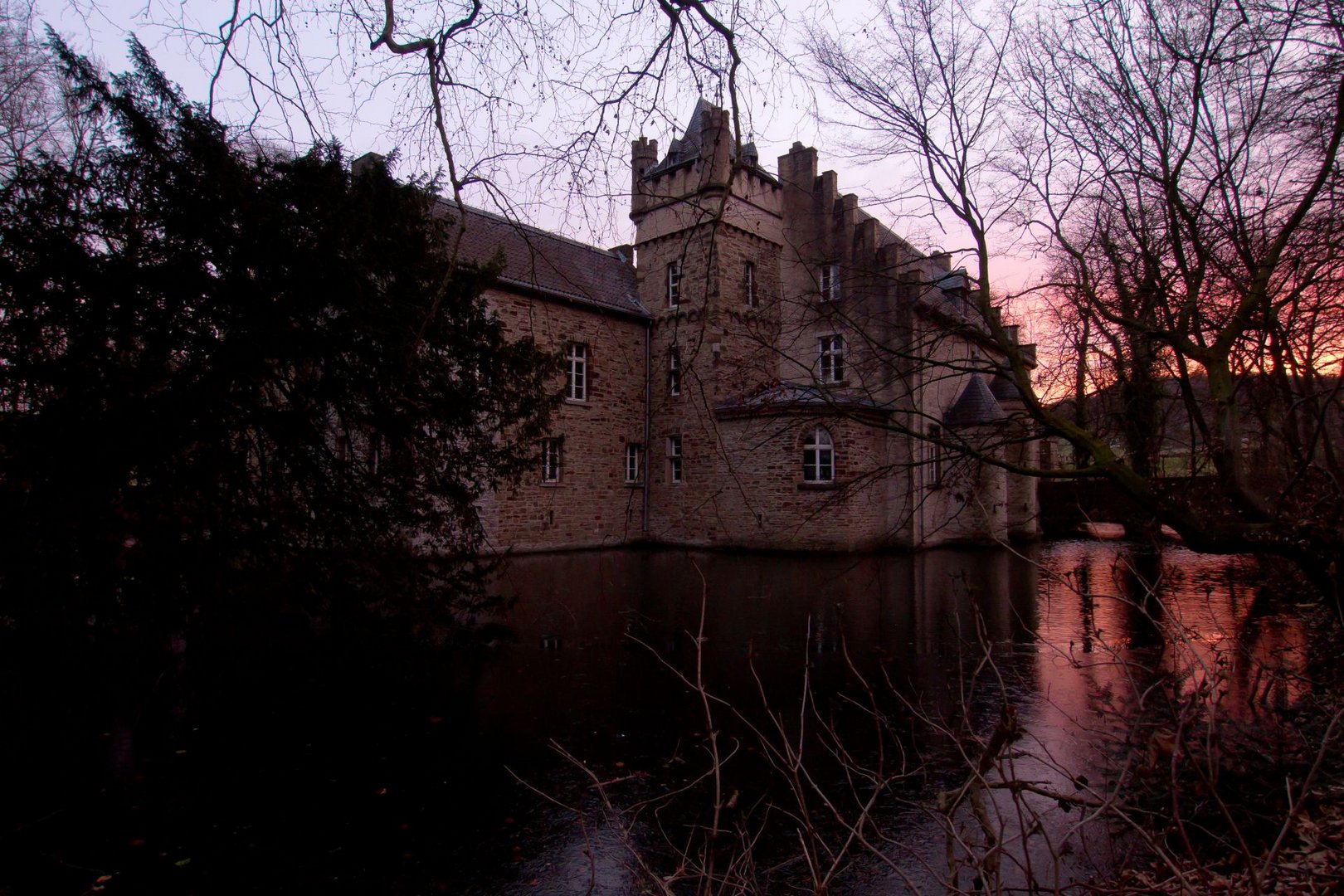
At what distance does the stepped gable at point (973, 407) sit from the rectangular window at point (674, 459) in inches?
293

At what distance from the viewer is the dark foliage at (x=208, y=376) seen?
5352mm

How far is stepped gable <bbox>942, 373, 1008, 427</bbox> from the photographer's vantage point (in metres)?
Answer: 22.4

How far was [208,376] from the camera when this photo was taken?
20.3 feet

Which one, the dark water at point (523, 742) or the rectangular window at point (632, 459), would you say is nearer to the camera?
the dark water at point (523, 742)

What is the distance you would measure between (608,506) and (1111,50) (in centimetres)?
1612

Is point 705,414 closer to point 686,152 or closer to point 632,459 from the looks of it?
point 632,459

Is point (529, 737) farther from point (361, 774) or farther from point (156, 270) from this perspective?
point (156, 270)

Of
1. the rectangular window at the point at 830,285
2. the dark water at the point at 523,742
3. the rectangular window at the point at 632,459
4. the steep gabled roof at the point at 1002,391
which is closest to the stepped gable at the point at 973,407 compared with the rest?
the steep gabled roof at the point at 1002,391

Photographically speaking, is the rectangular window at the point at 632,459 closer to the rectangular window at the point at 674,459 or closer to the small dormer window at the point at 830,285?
the rectangular window at the point at 674,459

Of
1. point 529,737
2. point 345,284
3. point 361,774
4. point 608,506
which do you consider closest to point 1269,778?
point 529,737

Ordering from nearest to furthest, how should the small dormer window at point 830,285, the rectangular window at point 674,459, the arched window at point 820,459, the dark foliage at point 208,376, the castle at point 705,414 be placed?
the dark foliage at point 208,376 < the small dormer window at point 830,285 < the castle at point 705,414 < the arched window at point 820,459 < the rectangular window at point 674,459

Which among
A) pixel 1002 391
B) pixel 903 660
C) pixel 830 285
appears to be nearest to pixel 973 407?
pixel 1002 391

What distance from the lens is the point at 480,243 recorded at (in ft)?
61.2

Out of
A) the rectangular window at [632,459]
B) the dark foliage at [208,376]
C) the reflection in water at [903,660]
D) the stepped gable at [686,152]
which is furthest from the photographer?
the rectangular window at [632,459]
